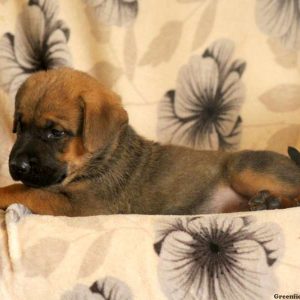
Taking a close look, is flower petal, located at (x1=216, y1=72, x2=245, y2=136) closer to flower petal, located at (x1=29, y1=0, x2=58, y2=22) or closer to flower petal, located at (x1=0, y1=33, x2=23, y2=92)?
flower petal, located at (x1=29, y1=0, x2=58, y2=22)

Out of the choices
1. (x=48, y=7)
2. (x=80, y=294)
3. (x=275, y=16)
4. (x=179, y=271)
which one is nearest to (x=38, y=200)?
(x=80, y=294)

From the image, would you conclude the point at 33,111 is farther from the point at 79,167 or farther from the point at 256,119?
the point at 256,119

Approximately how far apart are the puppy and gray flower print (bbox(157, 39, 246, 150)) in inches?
12.2

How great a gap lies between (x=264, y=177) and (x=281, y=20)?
80cm

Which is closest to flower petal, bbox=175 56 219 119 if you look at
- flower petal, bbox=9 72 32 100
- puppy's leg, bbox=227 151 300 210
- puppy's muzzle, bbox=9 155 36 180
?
puppy's leg, bbox=227 151 300 210

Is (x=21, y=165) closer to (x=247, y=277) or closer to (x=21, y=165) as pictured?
(x=21, y=165)

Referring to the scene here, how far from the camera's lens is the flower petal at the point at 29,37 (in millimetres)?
2246

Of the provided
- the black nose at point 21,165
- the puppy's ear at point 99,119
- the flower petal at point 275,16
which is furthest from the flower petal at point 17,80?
the flower petal at point 275,16

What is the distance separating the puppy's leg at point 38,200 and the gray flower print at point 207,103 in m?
0.75

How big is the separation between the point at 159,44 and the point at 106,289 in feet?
4.28

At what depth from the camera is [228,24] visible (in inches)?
89.7

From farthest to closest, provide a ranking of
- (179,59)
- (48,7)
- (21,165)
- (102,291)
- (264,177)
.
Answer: (179,59), (48,7), (264,177), (21,165), (102,291)

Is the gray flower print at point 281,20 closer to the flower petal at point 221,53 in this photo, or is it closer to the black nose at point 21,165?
the flower petal at point 221,53

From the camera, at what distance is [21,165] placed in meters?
1.65
